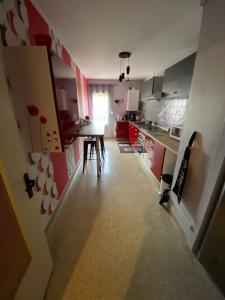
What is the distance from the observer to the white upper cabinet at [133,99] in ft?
16.0

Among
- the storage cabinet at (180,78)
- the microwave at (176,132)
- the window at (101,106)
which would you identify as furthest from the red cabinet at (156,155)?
the window at (101,106)

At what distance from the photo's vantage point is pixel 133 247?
1.44 metres

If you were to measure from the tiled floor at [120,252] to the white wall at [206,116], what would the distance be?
12.5 inches

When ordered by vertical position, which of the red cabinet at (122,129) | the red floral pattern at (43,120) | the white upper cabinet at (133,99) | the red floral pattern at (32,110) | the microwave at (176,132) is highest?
the white upper cabinet at (133,99)

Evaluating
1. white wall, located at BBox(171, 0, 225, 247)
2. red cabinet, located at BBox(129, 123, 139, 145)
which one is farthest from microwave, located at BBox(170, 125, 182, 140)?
red cabinet, located at BBox(129, 123, 139, 145)

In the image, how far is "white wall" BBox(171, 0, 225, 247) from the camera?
106cm

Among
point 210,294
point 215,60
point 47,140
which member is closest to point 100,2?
point 215,60

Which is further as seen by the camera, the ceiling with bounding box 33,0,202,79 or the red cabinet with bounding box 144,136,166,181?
the red cabinet with bounding box 144,136,166,181

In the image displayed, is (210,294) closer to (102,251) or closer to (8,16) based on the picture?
(102,251)

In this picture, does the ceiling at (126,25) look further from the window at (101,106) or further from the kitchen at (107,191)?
the window at (101,106)

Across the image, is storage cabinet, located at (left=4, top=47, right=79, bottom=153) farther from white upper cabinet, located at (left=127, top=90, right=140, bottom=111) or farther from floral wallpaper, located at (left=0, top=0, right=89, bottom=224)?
white upper cabinet, located at (left=127, top=90, right=140, bottom=111)

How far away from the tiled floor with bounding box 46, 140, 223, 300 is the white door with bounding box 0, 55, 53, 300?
292mm

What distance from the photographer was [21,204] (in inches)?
33.5

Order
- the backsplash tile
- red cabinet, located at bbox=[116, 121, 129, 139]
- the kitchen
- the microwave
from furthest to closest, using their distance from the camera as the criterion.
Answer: red cabinet, located at bbox=[116, 121, 129, 139] < the backsplash tile < the microwave < the kitchen
